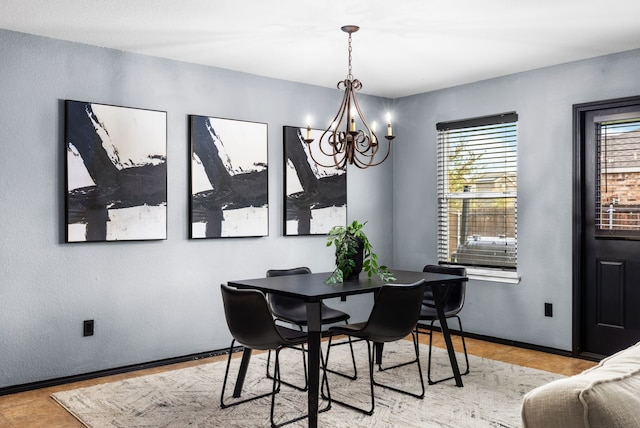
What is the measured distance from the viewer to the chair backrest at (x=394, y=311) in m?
3.16

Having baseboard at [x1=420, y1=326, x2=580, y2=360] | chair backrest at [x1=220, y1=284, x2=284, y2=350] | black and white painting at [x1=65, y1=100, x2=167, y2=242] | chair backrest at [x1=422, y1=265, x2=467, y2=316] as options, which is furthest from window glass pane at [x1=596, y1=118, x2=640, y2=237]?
black and white painting at [x1=65, y1=100, x2=167, y2=242]

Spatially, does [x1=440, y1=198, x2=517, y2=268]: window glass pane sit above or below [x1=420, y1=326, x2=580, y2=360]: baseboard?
above

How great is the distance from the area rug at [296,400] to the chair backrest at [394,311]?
0.46 meters

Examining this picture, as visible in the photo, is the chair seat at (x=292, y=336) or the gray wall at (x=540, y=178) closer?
the chair seat at (x=292, y=336)

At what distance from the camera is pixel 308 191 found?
5230 millimetres

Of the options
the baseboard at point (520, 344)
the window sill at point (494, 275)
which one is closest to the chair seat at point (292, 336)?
the baseboard at point (520, 344)

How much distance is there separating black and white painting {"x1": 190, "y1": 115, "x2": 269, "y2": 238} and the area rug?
3.66 feet

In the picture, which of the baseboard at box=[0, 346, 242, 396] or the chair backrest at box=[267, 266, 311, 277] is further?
the chair backrest at box=[267, 266, 311, 277]

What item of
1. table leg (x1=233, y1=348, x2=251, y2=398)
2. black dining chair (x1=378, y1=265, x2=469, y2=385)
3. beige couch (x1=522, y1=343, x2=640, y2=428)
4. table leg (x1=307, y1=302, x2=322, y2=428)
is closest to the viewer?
beige couch (x1=522, y1=343, x2=640, y2=428)

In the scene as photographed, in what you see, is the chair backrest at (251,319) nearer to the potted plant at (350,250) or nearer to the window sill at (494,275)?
the potted plant at (350,250)

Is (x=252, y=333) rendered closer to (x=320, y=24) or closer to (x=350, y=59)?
(x=320, y=24)

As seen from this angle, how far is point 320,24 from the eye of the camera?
364 centimetres

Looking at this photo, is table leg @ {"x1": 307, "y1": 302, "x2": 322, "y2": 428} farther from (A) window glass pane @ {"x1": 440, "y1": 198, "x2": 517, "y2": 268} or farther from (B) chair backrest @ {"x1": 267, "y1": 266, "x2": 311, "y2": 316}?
(A) window glass pane @ {"x1": 440, "y1": 198, "x2": 517, "y2": 268}

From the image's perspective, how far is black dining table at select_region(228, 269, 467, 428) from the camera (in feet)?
9.80
